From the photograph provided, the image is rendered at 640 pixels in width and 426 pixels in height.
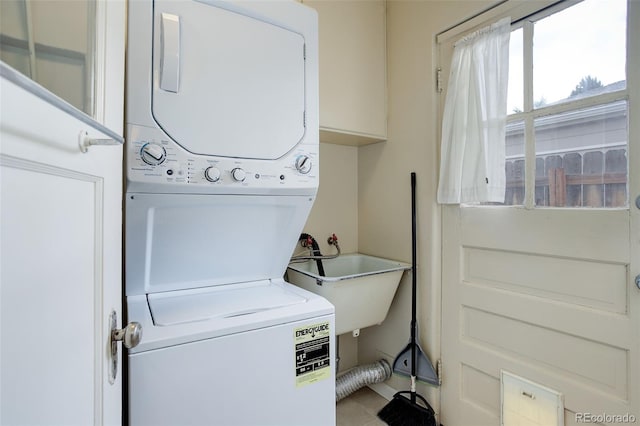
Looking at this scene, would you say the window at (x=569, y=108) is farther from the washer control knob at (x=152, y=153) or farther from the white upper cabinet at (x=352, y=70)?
the washer control knob at (x=152, y=153)

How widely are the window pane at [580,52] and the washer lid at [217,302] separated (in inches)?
59.0

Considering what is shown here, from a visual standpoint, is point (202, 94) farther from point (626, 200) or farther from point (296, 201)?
point (626, 200)

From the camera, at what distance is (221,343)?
3.34 feet

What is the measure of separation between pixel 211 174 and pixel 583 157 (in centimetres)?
155

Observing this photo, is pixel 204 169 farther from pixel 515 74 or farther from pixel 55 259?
pixel 515 74

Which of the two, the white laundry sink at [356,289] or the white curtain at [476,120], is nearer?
the white curtain at [476,120]

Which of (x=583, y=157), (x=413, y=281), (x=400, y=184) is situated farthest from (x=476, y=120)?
(x=413, y=281)

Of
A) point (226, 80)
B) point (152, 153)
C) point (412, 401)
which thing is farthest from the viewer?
point (412, 401)

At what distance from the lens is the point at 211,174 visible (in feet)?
3.72

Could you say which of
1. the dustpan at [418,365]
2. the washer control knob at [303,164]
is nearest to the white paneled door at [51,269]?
the washer control knob at [303,164]

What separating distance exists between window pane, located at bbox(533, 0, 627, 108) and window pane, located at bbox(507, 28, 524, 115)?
0.06 metres

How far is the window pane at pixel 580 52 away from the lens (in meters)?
1.29

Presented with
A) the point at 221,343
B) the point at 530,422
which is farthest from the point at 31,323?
the point at 530,422

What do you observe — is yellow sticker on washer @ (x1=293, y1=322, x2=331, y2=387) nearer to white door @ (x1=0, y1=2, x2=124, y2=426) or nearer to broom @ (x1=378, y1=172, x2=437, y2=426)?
white door @ (x1=0, y1=2, x2=124, y2=426)
